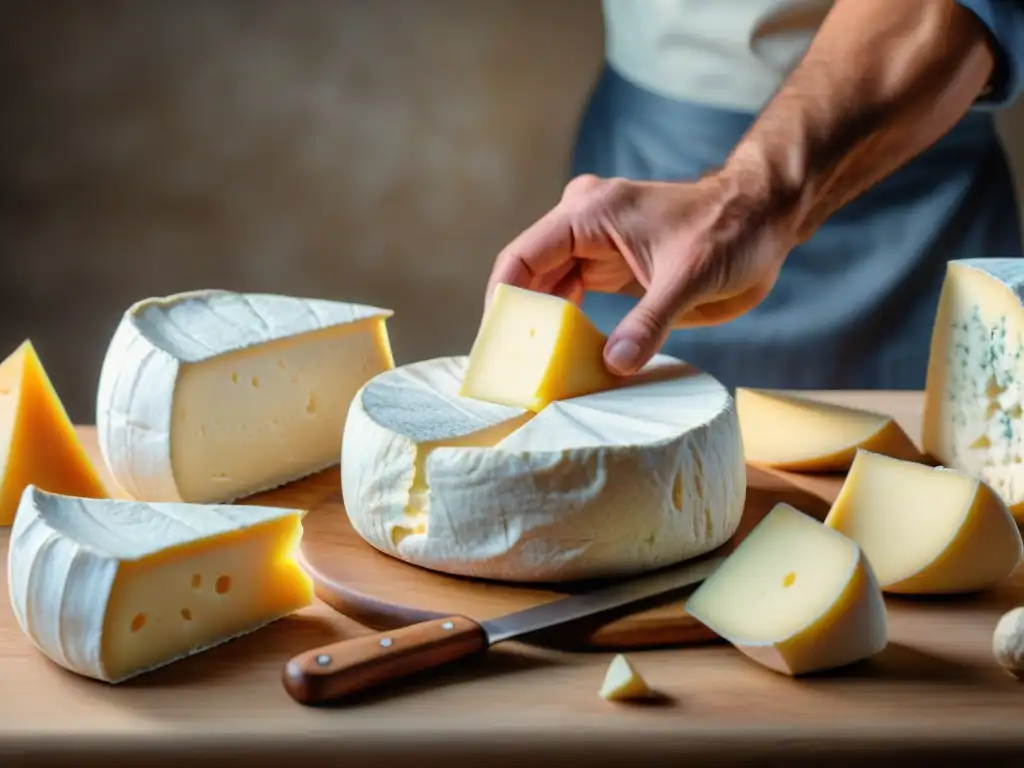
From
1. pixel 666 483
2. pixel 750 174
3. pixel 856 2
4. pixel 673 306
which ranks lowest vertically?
pixel 666 483

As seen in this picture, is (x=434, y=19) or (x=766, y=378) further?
(x=434, y=19)

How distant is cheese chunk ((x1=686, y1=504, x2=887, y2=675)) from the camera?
1390mm

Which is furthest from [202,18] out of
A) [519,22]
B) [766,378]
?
[766,378]

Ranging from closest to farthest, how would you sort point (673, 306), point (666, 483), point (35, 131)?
point (666, 483)
point (673, 306)
point (35, 131)

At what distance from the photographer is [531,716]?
1.34 m

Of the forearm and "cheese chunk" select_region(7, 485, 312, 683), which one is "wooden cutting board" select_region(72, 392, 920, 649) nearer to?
"cheese chunk" select_region(7, 485, 312, 683)

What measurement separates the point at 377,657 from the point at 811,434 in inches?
37.1

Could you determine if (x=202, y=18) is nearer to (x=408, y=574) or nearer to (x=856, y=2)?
(x=856, y=2)

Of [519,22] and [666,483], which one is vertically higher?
[519,22]

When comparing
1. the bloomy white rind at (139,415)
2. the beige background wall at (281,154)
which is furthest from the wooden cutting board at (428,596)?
the beige background wall at (281,154)

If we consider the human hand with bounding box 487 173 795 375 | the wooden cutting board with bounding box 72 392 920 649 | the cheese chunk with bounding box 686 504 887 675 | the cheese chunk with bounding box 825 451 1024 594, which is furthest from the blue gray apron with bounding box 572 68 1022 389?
the cheese chunk with bounding box 686 504 887 675

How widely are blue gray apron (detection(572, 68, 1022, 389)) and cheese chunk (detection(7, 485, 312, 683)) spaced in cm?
121

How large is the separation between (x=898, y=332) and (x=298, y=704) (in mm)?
1692

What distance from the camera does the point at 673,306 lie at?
186 centimetres
